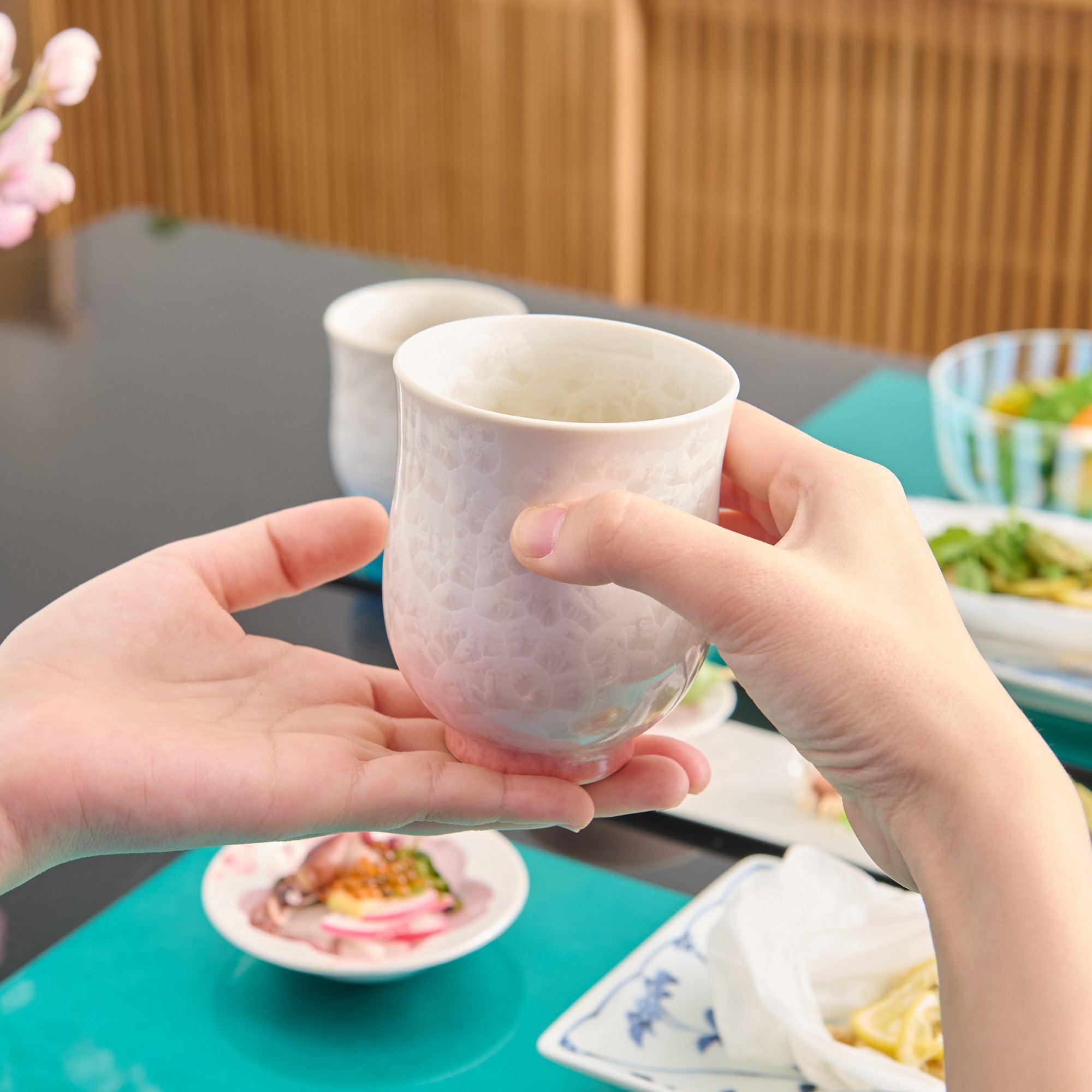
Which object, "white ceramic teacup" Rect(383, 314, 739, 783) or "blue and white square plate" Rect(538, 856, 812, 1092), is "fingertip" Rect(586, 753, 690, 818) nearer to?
"white ceramic teacup" Rect(383, 314, 739, 783)

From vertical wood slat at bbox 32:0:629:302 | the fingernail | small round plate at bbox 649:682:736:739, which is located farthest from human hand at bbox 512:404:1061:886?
vertical wood slat at bbox 32:0:629:302

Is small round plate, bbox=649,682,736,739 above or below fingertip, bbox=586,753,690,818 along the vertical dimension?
below

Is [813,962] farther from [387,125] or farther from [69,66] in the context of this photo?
[387,125]

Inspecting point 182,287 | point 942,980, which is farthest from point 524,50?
point 942,980

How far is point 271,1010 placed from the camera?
2.80 feet

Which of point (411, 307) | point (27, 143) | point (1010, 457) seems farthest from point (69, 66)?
point (1010, 457)

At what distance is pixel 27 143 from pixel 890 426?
1.06 meters

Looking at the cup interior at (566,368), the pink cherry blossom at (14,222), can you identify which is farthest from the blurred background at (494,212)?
the cup interior at (566,368)

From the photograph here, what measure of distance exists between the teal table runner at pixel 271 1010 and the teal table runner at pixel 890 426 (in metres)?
0.80

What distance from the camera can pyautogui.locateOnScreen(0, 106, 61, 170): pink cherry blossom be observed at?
985 millimetres

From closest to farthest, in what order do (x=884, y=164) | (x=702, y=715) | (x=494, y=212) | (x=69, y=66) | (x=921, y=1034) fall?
(x=921, y=1034), (x=69, y=66), (x=702, y=715), (x=884, y=164), (x=494, y=212)

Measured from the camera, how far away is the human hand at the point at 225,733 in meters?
0.67

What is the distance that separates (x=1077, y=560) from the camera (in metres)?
1.29

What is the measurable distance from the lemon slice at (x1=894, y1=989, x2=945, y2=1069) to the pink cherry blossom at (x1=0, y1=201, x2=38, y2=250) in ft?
2.46
